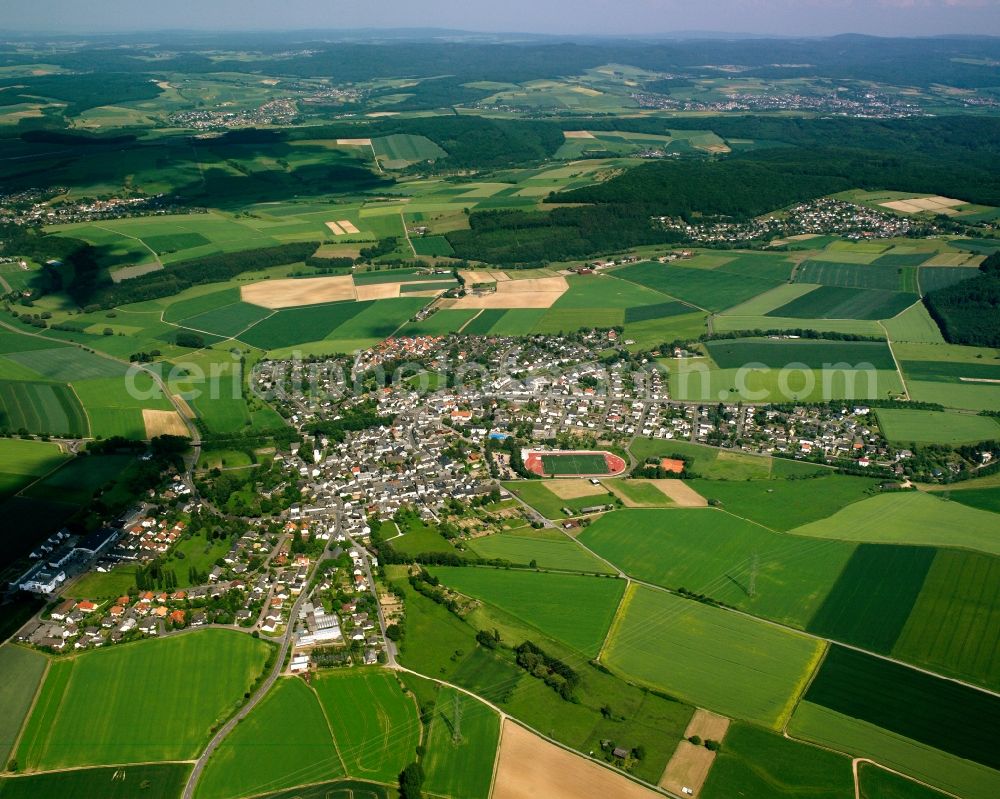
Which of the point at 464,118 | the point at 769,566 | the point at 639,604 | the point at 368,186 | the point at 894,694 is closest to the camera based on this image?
the point at 894,694

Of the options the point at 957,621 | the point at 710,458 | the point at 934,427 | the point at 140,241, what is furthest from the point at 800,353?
the point at 140,241

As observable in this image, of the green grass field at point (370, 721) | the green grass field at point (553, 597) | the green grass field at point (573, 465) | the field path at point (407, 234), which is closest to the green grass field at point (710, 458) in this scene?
the green grass field at point (573, 465)

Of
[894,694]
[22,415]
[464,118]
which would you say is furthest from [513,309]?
[464,118]

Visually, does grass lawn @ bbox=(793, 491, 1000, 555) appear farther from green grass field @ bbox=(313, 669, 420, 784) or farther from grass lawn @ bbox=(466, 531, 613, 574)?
green grass field @ bbox=(313, 669, 420, 784)

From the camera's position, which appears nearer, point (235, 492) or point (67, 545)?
point (67, 545)

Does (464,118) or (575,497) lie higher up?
(464,118)

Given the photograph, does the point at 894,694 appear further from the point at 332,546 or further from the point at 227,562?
the point at 227,562

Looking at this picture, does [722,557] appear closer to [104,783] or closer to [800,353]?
[104,783]
